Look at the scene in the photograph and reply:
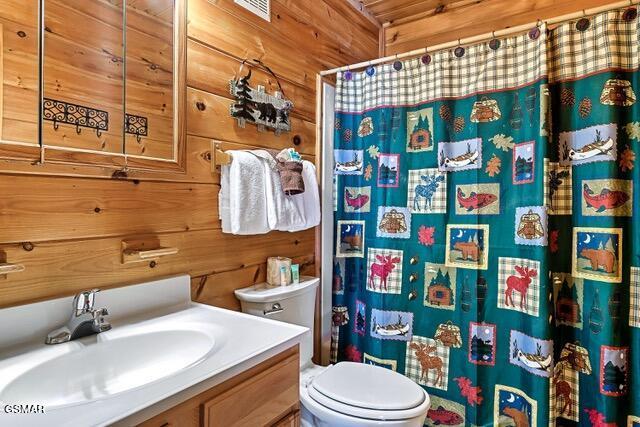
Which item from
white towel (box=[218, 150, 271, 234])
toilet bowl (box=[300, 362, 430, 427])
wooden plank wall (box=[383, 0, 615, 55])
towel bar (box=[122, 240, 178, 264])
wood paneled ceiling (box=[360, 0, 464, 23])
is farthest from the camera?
wood paneled ceiling (box=[360, 0, 464, 23])

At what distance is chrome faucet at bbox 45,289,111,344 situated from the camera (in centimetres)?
98

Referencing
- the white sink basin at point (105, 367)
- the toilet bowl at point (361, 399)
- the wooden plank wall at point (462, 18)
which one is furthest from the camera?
the wooden plank wall at point (462, 18)

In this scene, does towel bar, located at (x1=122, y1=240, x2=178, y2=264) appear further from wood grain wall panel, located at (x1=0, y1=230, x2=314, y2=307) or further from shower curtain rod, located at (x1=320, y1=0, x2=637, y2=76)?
shower curtain rod, located at (x1=320, y1=0, x2=637, y2=76)

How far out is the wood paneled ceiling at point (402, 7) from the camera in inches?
90.3

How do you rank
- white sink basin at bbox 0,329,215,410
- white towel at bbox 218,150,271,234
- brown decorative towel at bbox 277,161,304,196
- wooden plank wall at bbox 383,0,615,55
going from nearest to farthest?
white sink basin at bbox 0,329,215,410
white towel at bbox 218,150,271,234
brown decorative towel at bbox 277,161,304,196
wooden plank wall at bbox 383,0,615,55

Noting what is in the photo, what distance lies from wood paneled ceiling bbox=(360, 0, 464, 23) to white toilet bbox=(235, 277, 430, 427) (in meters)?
1.74

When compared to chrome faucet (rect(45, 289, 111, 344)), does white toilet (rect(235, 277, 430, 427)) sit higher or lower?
lower

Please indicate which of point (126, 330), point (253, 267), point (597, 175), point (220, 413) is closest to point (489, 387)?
point (597, 175)

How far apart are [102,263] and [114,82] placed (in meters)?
0.56

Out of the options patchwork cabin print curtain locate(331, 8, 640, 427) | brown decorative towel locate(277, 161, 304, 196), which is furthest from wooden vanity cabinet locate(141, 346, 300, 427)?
patchwork cabin print curtain locate(331, 8, 640, 427)

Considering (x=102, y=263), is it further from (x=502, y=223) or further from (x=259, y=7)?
(x=502, y=223)

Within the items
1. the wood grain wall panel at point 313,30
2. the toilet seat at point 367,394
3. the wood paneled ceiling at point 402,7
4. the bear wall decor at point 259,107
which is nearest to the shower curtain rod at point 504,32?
the wood grain wall panel at point 313,30

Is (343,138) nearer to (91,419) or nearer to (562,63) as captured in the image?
(562,63)

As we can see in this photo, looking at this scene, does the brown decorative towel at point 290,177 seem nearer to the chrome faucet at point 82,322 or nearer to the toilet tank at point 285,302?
the toilet tank at point 285,302
